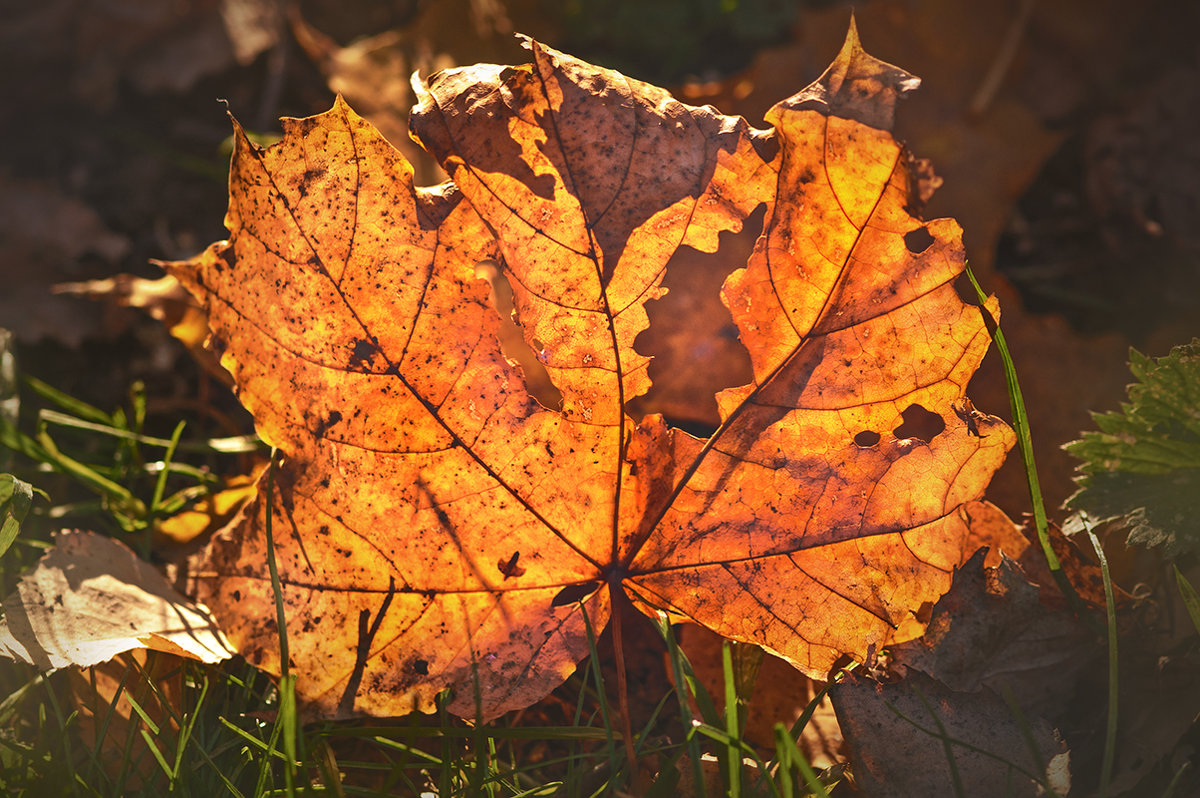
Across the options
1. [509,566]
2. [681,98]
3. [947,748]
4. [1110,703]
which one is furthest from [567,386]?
[681,98]

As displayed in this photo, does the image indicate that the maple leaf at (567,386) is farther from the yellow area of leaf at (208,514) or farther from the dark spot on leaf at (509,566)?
the yellow area of leaf at (208,514)

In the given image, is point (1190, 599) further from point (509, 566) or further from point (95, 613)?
point (95, 613)

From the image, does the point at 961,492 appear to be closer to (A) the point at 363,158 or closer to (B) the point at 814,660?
(B) the point at 814,660

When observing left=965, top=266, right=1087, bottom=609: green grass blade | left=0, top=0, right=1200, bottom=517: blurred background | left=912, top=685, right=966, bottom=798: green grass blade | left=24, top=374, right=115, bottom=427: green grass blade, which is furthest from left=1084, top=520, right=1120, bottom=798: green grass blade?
left=24, top=374, right=115, bottom=427: green grass blade

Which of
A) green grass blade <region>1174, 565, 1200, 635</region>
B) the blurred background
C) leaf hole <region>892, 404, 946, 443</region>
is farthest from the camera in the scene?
the blurred background

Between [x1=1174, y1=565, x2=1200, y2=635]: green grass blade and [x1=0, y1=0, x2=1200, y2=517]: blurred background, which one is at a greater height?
[x1=0, y1=0, x2=1200, y2=517]: blurred background

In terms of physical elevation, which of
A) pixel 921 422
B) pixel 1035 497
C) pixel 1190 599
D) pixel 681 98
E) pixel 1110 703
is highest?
pixel 681 98

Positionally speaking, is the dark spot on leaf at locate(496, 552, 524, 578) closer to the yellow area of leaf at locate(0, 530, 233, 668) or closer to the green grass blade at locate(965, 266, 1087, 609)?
the yellow area of leaf at locate(0, 530, 233, 668)
